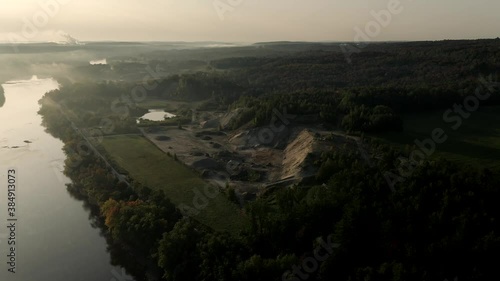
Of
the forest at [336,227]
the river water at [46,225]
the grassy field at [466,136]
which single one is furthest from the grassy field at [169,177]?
the grassy field at [466,136]

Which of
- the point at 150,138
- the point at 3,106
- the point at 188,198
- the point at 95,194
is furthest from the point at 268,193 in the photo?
the point at 3,106

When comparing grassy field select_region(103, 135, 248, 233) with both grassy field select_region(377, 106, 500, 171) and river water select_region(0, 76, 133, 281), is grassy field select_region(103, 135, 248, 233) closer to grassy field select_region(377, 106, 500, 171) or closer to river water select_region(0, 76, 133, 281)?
river water select_region(0, 76, 133, 281)

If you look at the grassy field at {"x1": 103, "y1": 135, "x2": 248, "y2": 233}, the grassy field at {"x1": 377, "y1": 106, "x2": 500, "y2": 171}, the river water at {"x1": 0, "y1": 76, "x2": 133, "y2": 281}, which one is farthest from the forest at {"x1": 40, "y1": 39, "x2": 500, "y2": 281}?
the grassy field at {"x1": 377, "y1": 106, "x2": 500, "y2": 171}

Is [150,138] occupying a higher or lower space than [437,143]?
lower

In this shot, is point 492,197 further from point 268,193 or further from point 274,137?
point 274,137

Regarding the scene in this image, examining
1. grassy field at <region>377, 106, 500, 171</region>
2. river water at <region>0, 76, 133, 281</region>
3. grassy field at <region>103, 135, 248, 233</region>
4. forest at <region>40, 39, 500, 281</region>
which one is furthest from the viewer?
grassy field at <region>377, 106, 500, 171</region>

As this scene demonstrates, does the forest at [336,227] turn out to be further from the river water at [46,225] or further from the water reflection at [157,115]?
the water reflection at [157,115]

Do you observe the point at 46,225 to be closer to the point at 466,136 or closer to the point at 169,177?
the point at 169,177
